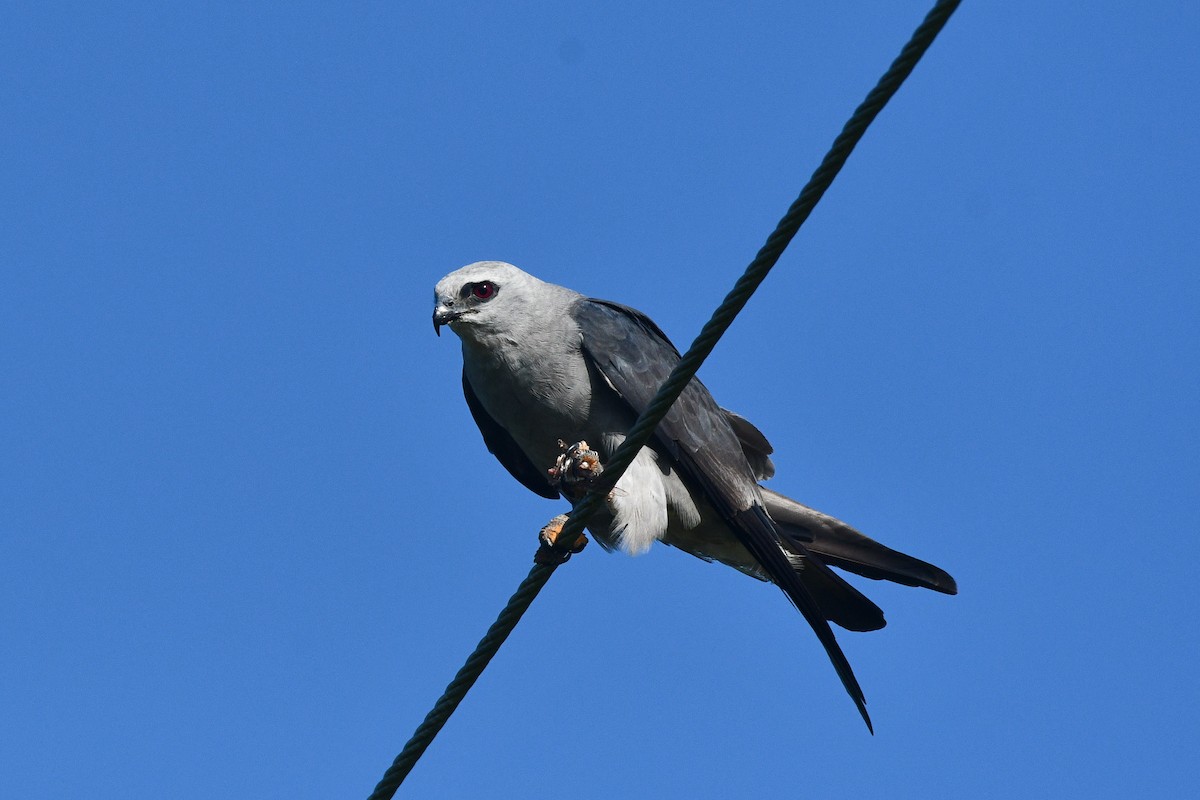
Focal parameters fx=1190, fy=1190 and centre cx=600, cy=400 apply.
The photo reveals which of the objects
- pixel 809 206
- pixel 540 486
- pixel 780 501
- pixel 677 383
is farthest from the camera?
pixel 540 486

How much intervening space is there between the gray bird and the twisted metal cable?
1.96m

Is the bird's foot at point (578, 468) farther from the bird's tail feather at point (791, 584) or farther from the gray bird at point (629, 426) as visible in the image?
the bird's tail feather at point (791, 584)

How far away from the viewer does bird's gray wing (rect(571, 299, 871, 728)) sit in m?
6.40

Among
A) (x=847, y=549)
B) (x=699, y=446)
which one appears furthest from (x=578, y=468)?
(x=847, y=549)

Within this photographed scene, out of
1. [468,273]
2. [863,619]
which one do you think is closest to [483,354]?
[468,273]

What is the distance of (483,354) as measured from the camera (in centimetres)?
688

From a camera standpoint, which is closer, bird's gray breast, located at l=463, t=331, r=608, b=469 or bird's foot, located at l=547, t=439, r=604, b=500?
bird's foot, located at l=547, t=439, r=604, b=500

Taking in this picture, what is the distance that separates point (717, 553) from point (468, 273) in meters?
2.36

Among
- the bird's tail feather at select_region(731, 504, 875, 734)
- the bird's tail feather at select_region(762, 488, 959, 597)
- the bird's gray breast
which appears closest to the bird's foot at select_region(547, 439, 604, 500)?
the bird's gray breast

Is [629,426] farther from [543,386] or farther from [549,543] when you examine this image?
[549,543]

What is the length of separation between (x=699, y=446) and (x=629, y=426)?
416mm

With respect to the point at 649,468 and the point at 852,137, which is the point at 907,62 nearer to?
the point at 852,137

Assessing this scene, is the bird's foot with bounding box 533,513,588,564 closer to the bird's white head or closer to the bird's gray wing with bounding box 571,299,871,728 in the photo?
the bird's gray wing with bounding box 571,299,871,728

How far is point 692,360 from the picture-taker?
3820mm
